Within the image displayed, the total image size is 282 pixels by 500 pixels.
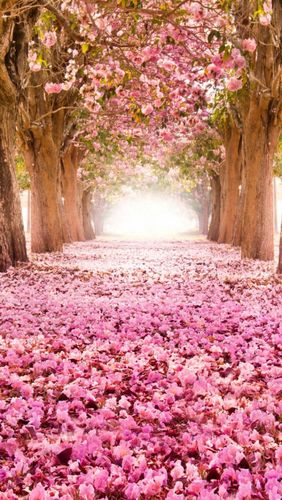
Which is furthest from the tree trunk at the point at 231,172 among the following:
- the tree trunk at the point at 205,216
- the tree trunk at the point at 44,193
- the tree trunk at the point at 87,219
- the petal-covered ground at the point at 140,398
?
the tree trunk at the point at 205,216

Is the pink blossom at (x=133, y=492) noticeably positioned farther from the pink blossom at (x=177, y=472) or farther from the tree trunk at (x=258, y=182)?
the tree trunk at (x=258, y=182)

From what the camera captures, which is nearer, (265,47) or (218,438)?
(218,438)

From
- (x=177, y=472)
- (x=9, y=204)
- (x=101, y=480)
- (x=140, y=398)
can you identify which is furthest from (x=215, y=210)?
(x=101, y=480)

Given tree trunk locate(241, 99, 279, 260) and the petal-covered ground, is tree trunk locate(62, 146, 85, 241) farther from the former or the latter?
the petal-covered ground

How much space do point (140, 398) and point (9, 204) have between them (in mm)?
10436

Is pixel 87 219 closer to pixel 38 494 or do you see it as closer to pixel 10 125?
pixel 10 125

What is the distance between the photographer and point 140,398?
16.0ft

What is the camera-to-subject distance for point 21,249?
14992mm

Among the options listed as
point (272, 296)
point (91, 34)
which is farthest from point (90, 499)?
point (91, 34)

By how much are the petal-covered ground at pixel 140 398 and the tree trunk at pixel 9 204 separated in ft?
14.8

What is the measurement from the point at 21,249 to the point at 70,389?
410 inches

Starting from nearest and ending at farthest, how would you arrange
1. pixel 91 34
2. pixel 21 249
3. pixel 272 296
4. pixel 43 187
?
pixel 272 296 < pixel 91 34 < pixel 21 249 < pixel 43 187

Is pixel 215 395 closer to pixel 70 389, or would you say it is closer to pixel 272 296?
pixel 70 389

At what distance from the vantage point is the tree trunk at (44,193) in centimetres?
2239
